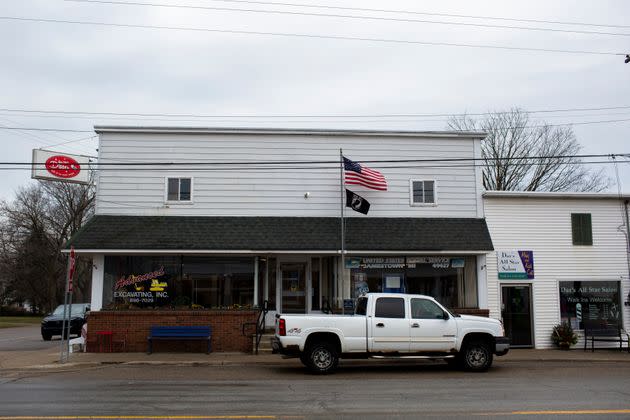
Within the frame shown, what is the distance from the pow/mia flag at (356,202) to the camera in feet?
63.5

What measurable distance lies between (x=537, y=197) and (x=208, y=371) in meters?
12.4

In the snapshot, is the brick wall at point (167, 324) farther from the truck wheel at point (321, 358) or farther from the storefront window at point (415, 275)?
the truck wheel at point (321, 358)

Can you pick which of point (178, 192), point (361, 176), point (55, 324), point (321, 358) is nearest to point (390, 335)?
point (321, 358)

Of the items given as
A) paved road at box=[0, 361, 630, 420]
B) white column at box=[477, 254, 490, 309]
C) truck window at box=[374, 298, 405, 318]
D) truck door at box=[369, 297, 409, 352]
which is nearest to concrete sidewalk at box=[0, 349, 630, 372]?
paved road at box=[0, 361, 630, 420]

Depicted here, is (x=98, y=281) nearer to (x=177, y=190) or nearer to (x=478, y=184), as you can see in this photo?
(x=177, y=190)

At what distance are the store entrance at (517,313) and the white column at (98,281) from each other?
42.4 ft

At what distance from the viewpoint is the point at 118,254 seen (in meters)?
18.7

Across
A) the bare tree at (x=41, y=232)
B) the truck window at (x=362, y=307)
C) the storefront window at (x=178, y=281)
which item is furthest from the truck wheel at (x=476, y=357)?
the bare tree at (x=41, y=232)

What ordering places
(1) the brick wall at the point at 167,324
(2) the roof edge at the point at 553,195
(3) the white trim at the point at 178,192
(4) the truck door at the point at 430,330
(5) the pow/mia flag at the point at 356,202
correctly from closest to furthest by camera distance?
(4) the truck door at the point at 430,330, (1) the brick wall at the point at 167,324, (5) the pow/mia flag at the point at 356,202, (3) the white trim at the point at 178,192, (2) the roof edge at the point at 553,195

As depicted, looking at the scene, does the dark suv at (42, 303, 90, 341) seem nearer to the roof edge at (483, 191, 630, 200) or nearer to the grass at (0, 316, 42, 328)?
the roof edge at (483, 191, 630, 200)

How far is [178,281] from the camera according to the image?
18.8 meters

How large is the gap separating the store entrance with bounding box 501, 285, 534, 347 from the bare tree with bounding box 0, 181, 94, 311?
44.0 metres

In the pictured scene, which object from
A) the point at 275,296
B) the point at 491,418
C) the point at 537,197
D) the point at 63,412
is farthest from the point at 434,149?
the point at 63,412

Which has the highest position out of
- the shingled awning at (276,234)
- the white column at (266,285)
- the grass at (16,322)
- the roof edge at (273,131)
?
the roof edge at (273,131)
